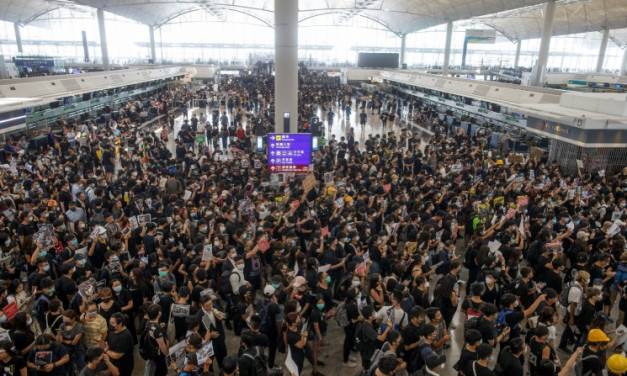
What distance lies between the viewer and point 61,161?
13.9 metres

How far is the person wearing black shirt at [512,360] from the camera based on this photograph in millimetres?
4305

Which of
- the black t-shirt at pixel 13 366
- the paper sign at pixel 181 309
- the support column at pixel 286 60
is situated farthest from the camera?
the support column at pixel 286 60

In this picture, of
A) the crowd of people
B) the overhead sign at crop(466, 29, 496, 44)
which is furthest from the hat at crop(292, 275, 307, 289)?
the overhead sign at crop(466, 29, 496, 44)

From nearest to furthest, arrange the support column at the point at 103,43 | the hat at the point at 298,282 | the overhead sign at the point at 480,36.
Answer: the hat at the point at 298,282
the overhead sign at the point at 480,36
the support column at the point at 103,43

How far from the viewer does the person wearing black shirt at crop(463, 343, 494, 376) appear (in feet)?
13.2

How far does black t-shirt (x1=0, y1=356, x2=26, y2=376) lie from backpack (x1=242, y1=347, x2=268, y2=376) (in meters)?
2.50

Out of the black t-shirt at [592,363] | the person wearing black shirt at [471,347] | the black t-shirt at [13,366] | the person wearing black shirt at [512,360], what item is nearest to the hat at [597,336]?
the black t-shirt at [592,363]

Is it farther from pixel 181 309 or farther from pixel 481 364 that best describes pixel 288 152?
pixel 481 364

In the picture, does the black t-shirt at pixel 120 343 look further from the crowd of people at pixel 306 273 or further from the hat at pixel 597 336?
the hat at pixel 597 336

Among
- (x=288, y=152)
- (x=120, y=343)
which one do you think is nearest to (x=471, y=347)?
(x=120, y=343)

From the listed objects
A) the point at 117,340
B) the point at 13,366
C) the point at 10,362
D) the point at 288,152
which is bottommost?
the point at 13,366

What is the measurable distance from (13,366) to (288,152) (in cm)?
857

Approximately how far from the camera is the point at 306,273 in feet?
20.1

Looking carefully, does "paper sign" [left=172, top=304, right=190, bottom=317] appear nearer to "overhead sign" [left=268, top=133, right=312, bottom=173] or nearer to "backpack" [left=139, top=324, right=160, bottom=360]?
"backpack" [left=139, top=324, right=160, bottom=360]
